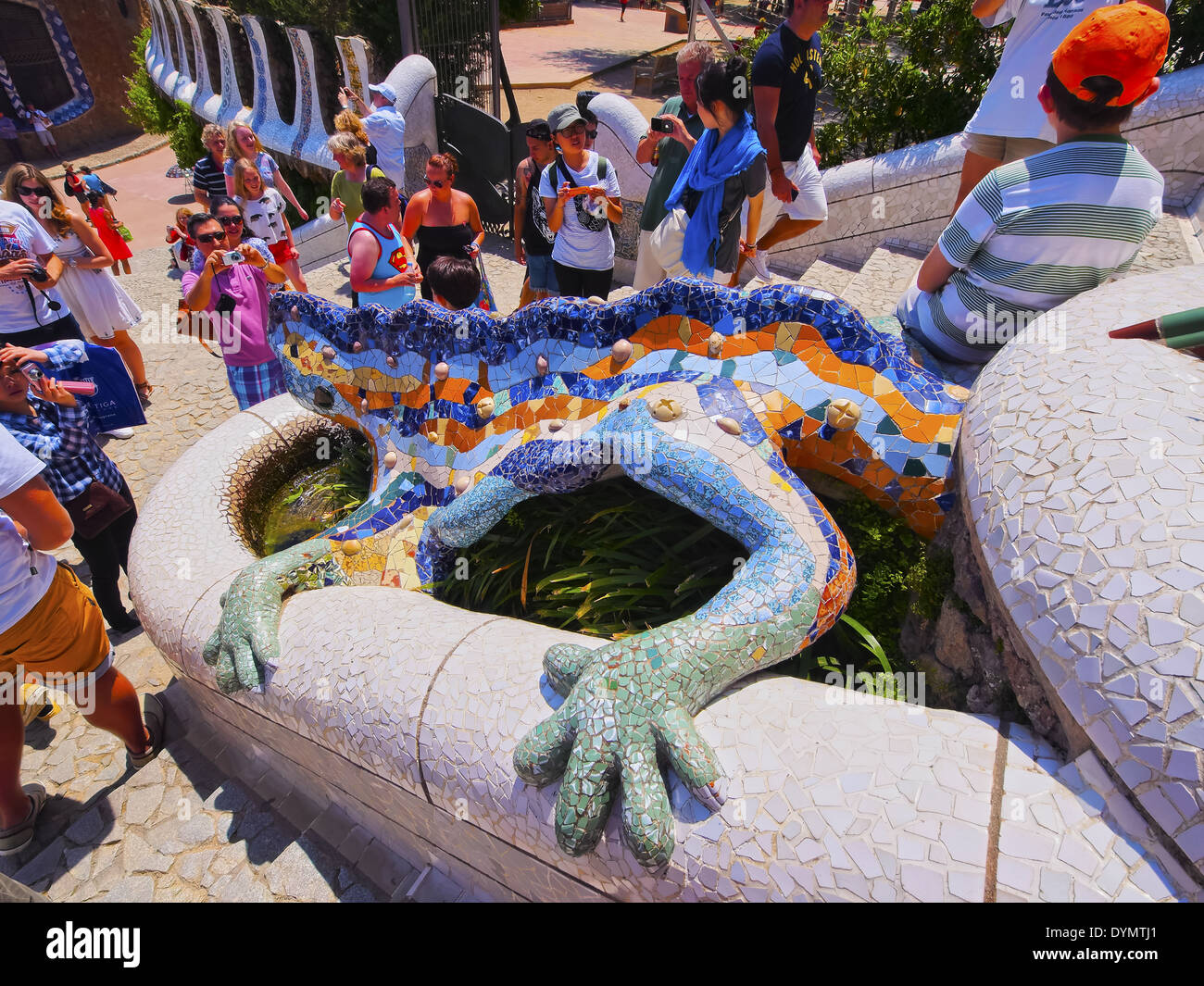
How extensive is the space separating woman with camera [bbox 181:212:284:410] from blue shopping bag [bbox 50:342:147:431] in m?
0.49

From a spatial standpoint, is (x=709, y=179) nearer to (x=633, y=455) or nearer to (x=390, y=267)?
(x=390, y=267)

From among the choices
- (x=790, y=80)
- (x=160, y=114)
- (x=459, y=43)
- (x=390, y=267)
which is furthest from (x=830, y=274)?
(x=160, y=114)

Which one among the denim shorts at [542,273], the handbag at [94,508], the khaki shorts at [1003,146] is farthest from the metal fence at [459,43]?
the handbag at [94,508]

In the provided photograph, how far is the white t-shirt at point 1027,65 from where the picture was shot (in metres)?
3.32

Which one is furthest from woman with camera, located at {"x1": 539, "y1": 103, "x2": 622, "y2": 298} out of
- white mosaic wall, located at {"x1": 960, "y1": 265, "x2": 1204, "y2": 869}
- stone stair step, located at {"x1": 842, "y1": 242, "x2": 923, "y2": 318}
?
white mosaic wall, located at {"x1": 960, "y1": 265, "x2": 1204, "y2": 869}

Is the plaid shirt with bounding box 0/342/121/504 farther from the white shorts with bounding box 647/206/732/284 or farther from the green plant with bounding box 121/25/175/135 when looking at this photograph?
the green plant with bounding box 121/25/175/135

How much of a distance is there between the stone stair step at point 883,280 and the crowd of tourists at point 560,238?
52cm

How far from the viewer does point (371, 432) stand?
340 cm

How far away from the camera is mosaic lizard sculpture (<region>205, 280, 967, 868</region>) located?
5.92 ft

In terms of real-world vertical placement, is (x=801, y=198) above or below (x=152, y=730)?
above

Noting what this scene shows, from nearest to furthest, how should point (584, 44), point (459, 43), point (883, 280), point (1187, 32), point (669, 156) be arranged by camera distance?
point (669, 156), point (883, 280), point (1187, 32), point (459, 43), point (584, 44)

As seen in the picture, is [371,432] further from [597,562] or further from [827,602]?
[827,602]

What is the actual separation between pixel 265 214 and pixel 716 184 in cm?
387

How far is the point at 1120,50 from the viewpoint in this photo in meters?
1.99
